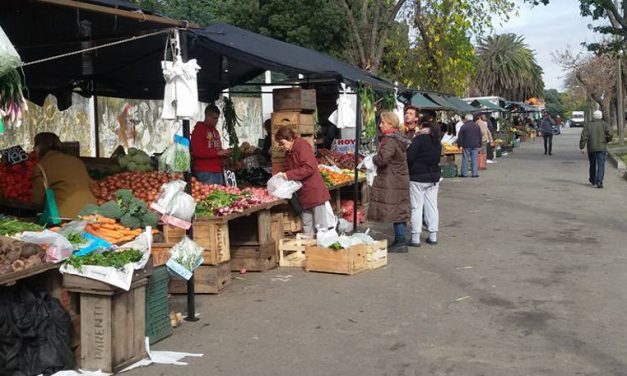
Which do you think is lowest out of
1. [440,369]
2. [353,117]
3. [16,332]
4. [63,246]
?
[440,369]

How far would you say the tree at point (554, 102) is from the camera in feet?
413

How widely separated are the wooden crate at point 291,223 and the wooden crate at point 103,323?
439 centimetres

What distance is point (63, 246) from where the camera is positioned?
511 cm

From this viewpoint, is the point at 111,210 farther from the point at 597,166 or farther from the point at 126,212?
the point at 597,166

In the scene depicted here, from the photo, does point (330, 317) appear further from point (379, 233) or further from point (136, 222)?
point (379, 233)

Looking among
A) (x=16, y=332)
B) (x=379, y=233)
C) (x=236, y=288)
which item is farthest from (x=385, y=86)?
(x=16, y=332)

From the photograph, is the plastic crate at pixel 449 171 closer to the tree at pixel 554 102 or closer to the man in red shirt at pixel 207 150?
the man in red shirt at pixel 207 150

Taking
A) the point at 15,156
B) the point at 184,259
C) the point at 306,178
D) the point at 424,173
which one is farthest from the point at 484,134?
the point at 184,259

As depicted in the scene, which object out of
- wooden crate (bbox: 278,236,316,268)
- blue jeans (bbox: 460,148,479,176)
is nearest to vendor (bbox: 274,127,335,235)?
wooden crate (bbox: 278,236,316,268)

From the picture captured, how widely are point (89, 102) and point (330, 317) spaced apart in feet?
52.8

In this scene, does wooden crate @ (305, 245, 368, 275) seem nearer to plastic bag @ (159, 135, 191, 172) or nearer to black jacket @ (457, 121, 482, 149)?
plastic bag @ (159, 135, 191, 172)

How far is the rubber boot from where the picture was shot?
31.7 ft

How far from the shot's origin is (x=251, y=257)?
8.52 m

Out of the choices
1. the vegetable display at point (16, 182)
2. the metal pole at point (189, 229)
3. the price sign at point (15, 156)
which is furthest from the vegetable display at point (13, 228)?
the price sign at point (15, 156)
